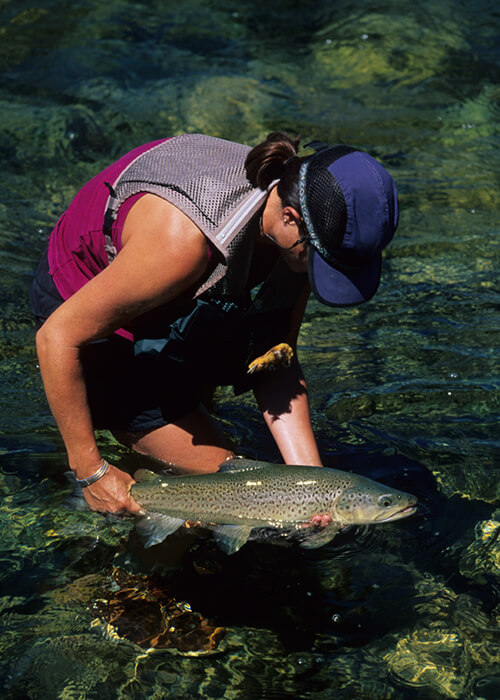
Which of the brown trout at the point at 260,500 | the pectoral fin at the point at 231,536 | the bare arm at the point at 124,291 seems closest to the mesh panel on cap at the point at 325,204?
the bare arm at the point at 124,291

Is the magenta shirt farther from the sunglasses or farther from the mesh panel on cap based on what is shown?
the mesh panel on cap

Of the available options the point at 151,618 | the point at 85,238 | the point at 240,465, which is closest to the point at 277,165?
the point at 85,238

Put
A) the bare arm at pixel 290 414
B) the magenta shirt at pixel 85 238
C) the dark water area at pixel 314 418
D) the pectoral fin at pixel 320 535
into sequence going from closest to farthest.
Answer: the dark water area at pixel 314 418 → the magenta shirt at pixel 85 238 → the pectoral fin at pixel 320 535 → the bare arm at pixel 290 414

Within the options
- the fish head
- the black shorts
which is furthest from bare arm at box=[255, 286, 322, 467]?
the fish head

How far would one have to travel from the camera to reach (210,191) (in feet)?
11.7

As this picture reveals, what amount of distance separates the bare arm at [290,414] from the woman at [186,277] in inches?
0.7

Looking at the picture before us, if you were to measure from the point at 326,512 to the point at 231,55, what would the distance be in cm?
927

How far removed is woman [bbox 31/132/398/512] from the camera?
11.4ft

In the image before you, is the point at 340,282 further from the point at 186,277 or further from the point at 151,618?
the point at 151,618

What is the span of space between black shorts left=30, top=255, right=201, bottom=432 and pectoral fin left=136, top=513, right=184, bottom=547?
0.57 meters

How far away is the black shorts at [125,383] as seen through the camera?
4203mm

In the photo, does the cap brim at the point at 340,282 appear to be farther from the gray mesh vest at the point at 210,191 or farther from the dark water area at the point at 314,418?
the dark water area at the point at 314,418

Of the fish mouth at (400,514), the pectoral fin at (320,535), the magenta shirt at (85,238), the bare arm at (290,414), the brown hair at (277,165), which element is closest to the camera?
the brown hair at (277,165)

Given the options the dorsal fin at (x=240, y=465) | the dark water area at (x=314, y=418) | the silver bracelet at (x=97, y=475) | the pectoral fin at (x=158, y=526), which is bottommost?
the dark water area at (x=314, y=418)
